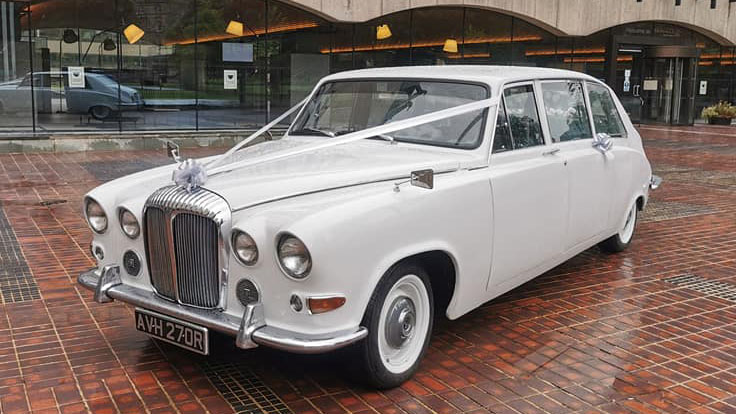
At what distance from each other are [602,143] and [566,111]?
0.49 m

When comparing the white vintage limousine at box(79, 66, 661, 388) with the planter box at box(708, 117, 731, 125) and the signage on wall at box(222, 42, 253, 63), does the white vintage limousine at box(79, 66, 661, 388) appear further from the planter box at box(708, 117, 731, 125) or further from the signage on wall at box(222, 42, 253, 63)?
the planter box at box(708, 117, 731, 125)

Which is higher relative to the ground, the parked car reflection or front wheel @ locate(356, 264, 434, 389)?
the parked car reflection

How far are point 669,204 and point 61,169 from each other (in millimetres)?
9919

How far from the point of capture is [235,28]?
17875 millimetres

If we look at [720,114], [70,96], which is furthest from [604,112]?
[720,114]

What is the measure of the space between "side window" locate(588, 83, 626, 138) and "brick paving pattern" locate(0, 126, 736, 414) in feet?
4.14

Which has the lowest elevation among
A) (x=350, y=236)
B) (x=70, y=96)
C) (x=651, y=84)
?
(x=350, y=236)

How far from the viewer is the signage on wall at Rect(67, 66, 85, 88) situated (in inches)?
632

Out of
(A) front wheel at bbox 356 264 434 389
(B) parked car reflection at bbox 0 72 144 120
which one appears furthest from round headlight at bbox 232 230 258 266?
(B) parked car reflection at bbox 0 72 144 120

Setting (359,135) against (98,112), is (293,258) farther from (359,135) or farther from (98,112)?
(98,112)

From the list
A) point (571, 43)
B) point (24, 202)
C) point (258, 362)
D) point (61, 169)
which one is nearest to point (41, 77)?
point (61, 169)

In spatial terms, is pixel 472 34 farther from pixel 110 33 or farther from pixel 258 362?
pixel 258 362

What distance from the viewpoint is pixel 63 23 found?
623 inches

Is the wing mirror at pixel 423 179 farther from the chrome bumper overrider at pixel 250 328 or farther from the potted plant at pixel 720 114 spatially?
the potted plant at pixel 720 114
